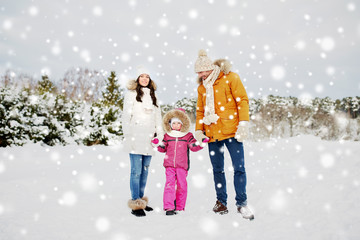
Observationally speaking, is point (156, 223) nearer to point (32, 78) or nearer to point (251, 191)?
point (251, 191)

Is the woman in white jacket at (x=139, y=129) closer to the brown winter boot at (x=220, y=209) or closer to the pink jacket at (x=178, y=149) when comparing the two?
the pink jacket at (x=178, y=149)

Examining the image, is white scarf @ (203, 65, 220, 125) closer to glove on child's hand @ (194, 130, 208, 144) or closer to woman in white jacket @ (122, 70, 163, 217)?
glove on child's hand @ (194, 130, 208, 144)

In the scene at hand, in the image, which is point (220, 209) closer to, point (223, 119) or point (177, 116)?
point (223, 119)

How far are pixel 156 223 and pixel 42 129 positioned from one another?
24.4 ft

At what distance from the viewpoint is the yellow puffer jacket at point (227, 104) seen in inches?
134

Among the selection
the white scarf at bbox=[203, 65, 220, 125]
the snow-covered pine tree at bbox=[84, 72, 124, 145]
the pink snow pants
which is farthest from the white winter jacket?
the snow-covered pine tree at bbox=[84, 72, 124, 145]

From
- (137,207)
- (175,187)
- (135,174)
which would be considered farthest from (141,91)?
(137,207)

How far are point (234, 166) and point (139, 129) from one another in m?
1.48

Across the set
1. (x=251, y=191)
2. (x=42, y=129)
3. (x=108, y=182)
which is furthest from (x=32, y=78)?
(x=251, y=191)

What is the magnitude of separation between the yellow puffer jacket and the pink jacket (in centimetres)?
36

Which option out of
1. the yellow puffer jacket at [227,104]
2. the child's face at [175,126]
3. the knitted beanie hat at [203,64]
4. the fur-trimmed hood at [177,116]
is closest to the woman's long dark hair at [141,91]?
the fur-trimmed hood at [177,116]

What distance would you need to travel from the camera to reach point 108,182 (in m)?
5.49

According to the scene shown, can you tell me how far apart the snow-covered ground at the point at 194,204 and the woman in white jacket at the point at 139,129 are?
1.11ft

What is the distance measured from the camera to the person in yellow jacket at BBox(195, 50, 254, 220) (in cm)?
334
